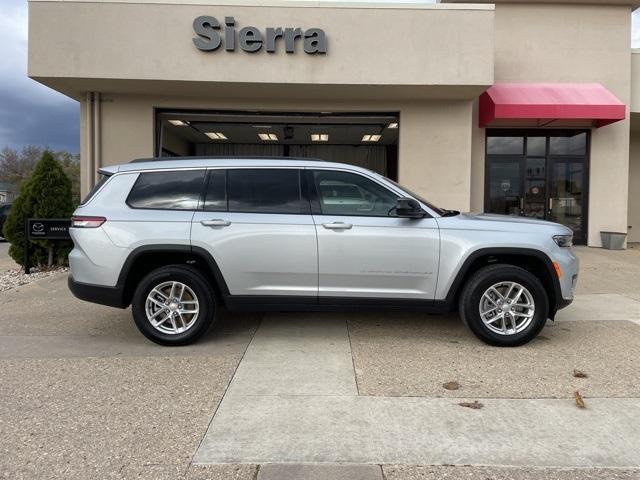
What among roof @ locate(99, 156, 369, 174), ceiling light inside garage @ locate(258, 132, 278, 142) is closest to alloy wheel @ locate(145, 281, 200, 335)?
roof @ locate(99, 156, 369, 174)

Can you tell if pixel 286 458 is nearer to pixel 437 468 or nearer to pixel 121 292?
pixel 437 468

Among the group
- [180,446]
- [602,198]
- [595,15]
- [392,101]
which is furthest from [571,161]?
[180,446]

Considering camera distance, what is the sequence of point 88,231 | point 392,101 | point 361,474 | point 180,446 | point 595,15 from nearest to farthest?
point 361,474
point 180,446
point 88,231
point 392,101
point 595,15

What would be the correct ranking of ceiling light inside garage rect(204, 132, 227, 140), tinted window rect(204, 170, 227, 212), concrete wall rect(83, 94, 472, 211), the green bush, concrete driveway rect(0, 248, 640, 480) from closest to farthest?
1. concrete driveway rect(0, 248, 640, 480)
2. tinted window rect(204, 170, 227, 212)
3. the green bush
4. concrete wall rect(83, 94, 472, 211)
5. ceiling light inside garage rect(204, 132, 227, 140)

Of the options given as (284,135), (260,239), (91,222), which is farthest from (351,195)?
(284,135)

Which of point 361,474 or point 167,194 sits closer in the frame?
point 361,474

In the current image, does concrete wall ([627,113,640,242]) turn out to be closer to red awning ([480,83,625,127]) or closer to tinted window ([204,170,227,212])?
red awning ([480,83,625,127])

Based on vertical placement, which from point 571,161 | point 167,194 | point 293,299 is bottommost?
point 293,299

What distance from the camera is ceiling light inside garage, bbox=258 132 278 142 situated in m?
16.8

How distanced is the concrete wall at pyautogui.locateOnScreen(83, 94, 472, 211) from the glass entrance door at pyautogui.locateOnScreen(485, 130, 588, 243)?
2.25 m

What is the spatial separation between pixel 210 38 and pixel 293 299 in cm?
754

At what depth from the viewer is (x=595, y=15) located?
13086mm

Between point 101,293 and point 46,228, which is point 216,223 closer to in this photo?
point 101,293

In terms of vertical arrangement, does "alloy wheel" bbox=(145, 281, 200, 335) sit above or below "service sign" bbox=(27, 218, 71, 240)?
below
